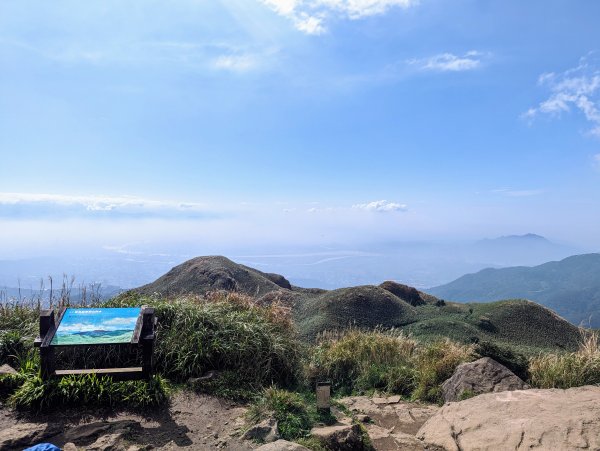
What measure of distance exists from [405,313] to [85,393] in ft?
44.8

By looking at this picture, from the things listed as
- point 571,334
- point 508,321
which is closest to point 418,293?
point 508,321

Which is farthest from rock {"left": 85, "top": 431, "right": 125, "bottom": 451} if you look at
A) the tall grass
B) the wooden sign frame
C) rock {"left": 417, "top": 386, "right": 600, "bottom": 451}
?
the tall grass

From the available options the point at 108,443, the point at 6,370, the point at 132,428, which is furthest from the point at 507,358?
the point at 6,370

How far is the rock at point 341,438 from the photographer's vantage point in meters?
4.65

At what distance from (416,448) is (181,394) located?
3.40 metres

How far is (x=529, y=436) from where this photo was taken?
4473 mm

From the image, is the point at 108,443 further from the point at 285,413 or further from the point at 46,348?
the point at 285,413

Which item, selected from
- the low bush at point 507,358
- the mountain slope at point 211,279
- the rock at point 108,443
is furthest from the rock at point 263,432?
the mountain slope at point 211,279

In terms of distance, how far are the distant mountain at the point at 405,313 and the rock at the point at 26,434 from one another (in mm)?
7705

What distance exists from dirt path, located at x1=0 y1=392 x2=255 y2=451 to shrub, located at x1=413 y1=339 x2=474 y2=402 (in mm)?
3220

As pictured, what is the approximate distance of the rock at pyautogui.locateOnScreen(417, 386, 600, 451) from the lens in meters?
4.37

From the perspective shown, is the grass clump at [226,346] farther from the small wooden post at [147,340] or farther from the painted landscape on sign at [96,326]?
the painted landscape on sign at [96,326]

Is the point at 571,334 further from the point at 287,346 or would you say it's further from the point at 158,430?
the point at 158,430

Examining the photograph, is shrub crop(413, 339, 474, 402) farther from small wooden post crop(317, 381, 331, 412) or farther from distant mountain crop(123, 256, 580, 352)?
distant mountain crop(123, 256, 580, 352)
